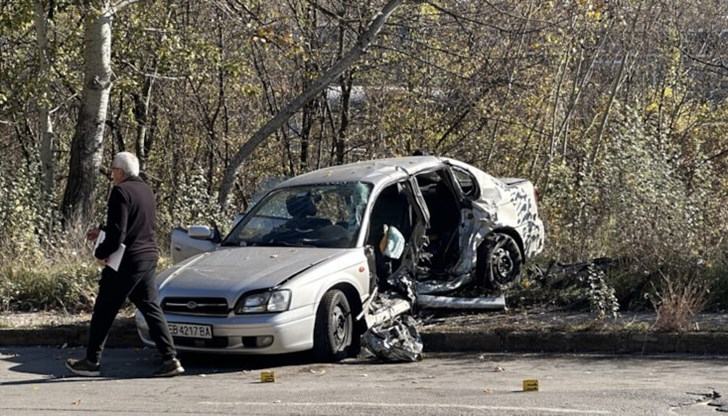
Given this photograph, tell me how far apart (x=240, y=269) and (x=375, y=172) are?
2039 millimetres

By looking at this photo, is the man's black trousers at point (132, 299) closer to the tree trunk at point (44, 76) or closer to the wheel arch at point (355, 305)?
the wheel arch at point (355, 305)

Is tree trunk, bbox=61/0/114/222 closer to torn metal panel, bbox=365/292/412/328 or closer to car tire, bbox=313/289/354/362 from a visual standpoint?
torn metal panel, bbox=365/292/412/328

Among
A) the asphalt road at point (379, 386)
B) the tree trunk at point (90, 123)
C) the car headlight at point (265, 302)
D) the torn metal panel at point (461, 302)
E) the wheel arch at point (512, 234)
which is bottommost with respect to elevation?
the asphalt road at point (379, 386)

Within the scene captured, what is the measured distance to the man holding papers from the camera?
9.02m

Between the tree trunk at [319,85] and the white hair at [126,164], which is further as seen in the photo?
the tree trunk at [319,85]

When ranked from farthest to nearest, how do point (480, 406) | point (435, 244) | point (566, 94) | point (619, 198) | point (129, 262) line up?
point (566, 94) < point (619, 198) < point (435, 244) < point (129, 262) < point (480, 406)

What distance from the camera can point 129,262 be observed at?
29.9 ft

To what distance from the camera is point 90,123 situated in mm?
15969

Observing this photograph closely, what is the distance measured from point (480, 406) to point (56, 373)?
411 cm

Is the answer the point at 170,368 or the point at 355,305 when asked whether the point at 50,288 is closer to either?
the point at 170,368

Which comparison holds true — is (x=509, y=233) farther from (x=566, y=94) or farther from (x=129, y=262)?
(x=566, y=94)

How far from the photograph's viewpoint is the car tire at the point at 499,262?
11453mm

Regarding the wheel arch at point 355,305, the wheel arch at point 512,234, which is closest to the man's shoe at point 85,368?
the wheel arch at point 355,305

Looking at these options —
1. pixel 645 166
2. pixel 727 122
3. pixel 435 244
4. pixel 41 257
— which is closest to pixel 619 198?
pixel 645 166
